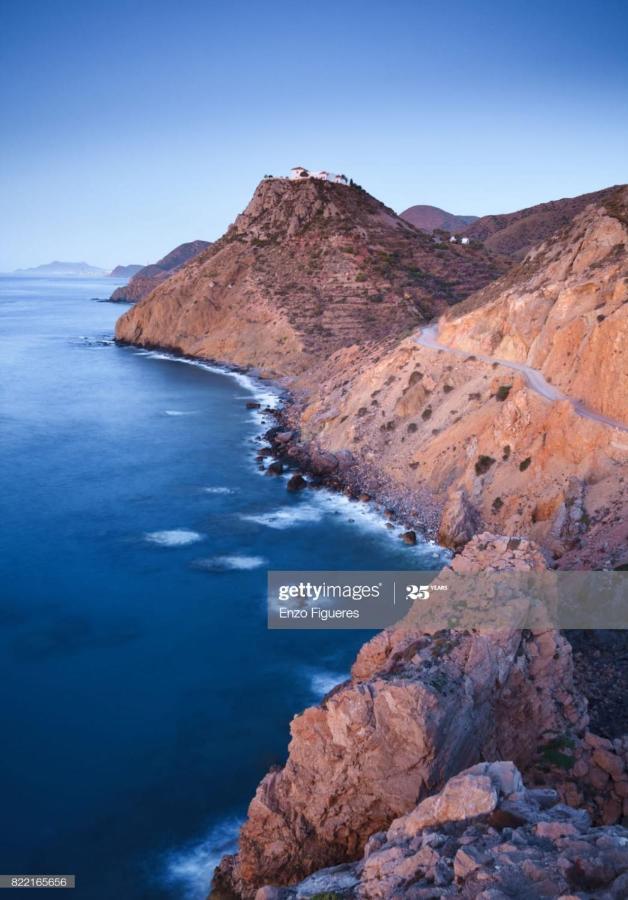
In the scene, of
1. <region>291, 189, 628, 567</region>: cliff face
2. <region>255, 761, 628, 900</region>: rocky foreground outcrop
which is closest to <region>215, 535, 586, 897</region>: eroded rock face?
<region>255, 761, 628, 900</region>: rocky foreground outcrop

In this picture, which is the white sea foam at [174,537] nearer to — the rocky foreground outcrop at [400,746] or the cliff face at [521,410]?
the cliff face at [521,410]

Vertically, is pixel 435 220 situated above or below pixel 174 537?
above

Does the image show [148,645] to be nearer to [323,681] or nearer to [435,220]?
[323,681]

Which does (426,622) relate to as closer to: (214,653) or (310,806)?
(310,806)

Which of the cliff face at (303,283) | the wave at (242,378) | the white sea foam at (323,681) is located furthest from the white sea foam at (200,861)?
the cliff face at (303,283)

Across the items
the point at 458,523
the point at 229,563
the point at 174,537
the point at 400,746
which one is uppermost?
the point at 400,746

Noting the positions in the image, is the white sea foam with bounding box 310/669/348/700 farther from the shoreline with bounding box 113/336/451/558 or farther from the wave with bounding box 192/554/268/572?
the shoreline with bounding box 113/336/451/558

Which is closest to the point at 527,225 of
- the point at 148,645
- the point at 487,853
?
the point at 148,645
